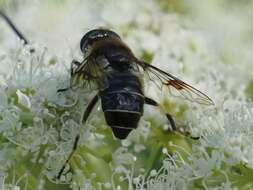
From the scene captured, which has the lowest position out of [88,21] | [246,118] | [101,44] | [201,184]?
[201,184]

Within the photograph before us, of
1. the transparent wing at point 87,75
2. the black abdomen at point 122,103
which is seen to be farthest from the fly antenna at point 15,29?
the black abdomen at point 122,103

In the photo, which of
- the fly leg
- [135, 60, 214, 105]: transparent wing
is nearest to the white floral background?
the fly leg

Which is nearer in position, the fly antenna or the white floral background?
the white floral background

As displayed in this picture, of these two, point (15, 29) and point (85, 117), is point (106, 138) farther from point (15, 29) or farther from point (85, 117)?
point (15, 29)

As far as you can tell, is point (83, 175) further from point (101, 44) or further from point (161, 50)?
point (161, 50)

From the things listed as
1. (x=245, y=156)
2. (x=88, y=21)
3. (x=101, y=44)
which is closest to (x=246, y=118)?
(x=245, y=156)

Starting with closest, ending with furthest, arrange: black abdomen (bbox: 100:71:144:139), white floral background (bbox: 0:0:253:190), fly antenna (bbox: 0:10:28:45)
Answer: black abdomen (bbox: 100:71:144:139) < white floral background (bbox: 0:0:253:190) < fly antenna (bbox: 0:10:28:45)

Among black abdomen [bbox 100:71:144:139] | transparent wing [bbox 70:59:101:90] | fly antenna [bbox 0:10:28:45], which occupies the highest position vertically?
fly antenna [bbox 0:10:28:45]

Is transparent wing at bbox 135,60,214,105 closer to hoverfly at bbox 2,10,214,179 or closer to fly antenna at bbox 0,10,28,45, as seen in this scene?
hoverfly at bbox 2,10,214,179
